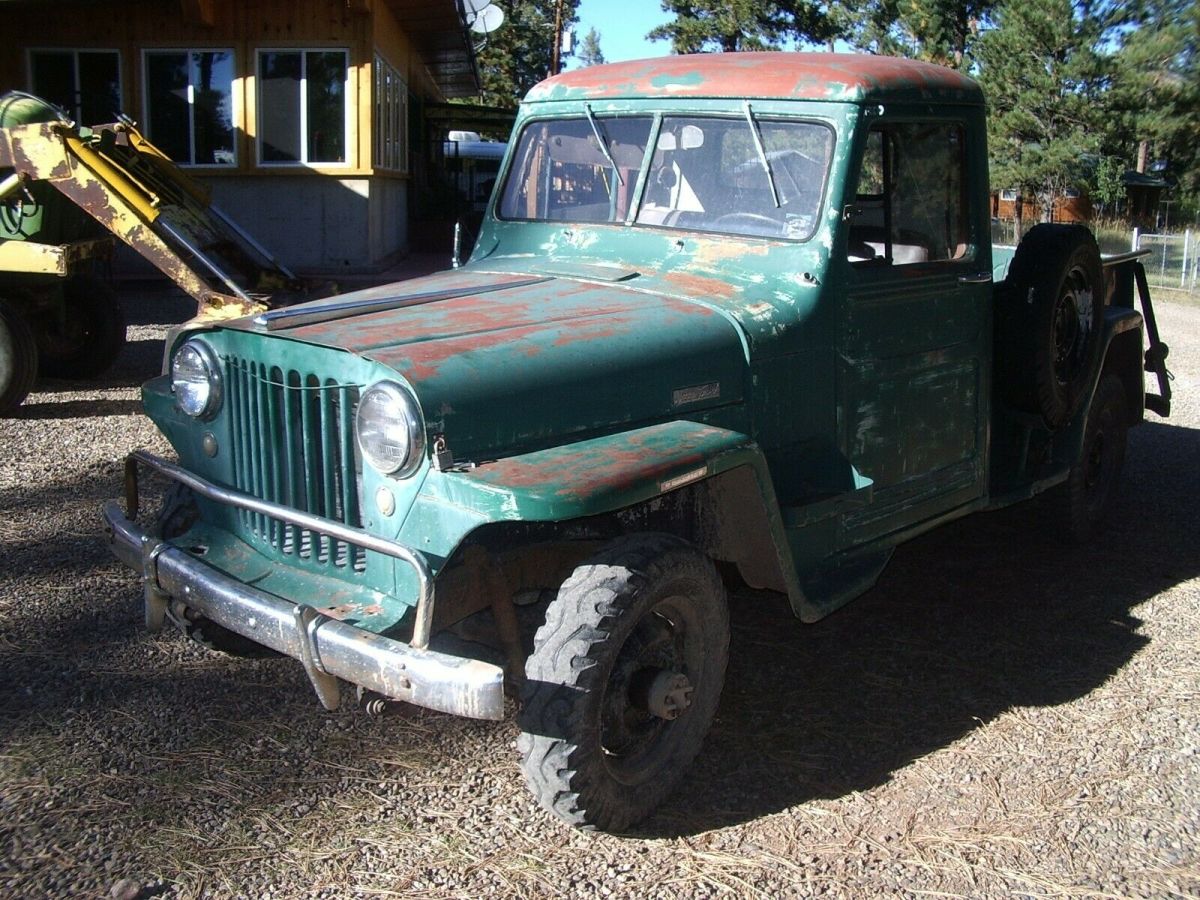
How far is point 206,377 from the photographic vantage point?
3.53 metres

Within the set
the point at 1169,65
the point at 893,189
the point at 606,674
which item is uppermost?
the point at 1169,65

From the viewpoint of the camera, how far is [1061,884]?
303 centimetres

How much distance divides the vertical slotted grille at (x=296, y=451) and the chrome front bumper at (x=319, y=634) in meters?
0.15

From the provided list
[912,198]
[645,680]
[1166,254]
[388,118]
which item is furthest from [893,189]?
[1166,254]

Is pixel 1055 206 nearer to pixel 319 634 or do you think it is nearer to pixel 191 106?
pixel 191 106

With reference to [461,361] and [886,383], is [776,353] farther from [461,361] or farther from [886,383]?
[461,361]

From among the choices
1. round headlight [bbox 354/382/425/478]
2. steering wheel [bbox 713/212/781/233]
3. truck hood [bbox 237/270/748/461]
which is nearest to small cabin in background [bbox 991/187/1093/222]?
steering wheel [bbox 713/212/781/233]

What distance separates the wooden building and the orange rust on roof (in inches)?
405

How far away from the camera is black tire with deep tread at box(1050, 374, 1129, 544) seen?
5641mm

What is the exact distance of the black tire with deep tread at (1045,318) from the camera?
15.2 ft

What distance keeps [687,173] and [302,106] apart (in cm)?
1123

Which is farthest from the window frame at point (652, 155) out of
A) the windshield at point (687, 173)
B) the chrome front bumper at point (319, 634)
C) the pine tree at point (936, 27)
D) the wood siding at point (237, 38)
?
the pine tree at point (936, 27)

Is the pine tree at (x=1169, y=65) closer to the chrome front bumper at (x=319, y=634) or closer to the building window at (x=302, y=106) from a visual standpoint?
the chrome front bumper at (x=319, y=634)

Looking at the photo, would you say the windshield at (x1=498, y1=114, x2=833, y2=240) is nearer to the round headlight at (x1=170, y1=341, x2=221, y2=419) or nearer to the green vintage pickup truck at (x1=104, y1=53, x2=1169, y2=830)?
the green vintage pickup truck at (x1=104, y1=53, x2=1169, y2=830)
